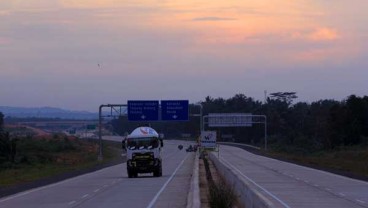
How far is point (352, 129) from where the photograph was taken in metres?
116

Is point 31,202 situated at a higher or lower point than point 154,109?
lower

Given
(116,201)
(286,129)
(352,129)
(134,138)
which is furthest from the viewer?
(286,129)

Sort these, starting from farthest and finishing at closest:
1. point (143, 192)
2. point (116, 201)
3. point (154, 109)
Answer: point (154, 109) < point (143, 192) < point (116, 201)

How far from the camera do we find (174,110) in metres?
81.1

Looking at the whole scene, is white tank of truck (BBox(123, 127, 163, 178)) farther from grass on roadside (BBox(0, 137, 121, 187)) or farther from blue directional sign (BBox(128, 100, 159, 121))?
blue directional sign (BBox(128, 100, 159, 121))

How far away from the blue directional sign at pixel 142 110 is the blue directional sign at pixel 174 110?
1.26 meters

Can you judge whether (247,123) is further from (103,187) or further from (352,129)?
(103,187)

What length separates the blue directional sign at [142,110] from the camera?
79.4 m

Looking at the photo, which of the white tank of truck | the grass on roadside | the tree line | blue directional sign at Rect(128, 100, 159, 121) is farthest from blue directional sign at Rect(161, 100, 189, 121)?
the white tank of truck

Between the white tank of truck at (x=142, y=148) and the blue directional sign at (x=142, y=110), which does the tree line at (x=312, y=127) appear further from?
the white tank of truck at (x=142, y=148)

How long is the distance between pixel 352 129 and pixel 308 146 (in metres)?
24.7

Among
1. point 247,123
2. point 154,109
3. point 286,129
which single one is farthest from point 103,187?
point 286,129

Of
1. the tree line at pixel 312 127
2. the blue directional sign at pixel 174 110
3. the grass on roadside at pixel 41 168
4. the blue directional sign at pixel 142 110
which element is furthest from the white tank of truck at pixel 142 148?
the tree line at pixel 312 127

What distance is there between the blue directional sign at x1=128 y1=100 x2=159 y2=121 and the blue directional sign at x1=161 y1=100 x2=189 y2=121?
126 cm
